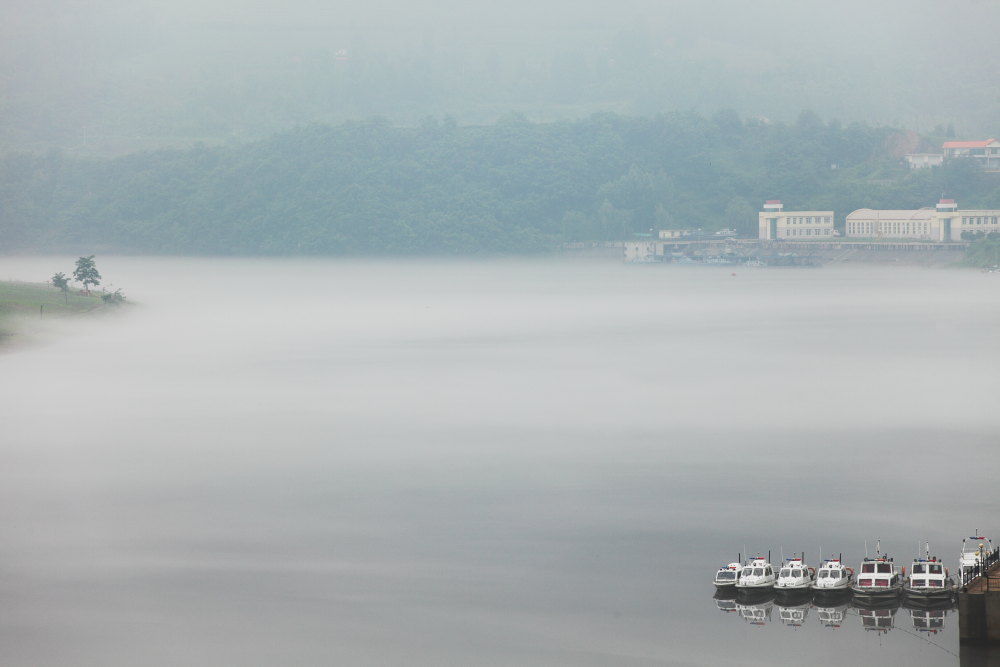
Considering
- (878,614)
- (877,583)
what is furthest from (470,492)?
(878,614)

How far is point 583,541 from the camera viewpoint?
48.1 feet

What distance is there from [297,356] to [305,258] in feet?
202

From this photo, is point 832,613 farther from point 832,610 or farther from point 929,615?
point 929,615

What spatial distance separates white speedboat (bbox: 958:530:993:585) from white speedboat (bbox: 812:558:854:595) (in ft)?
2.95

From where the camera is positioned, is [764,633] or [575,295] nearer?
[764,633]

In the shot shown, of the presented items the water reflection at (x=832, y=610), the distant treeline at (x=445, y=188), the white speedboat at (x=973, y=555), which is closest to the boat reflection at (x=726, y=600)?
the water reflection at (x=832, y=610)

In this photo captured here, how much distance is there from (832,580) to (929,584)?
2.44 ft

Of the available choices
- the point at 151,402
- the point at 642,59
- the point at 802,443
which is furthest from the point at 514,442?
the point at 642,59

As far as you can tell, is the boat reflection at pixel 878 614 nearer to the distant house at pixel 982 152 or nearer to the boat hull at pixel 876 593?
the boat hull at pixel 876 593

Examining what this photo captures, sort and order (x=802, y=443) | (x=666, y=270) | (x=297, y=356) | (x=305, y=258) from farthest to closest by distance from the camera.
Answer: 1. (x=305, y=258)
2. (x=666, y=270)
3. (x=297, y=356)
4. (x=802, y=443)

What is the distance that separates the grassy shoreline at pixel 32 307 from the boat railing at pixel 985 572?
2592 cm

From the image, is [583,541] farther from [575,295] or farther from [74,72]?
[74,72]

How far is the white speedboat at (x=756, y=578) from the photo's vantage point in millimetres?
12375

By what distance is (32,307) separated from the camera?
38188mm
